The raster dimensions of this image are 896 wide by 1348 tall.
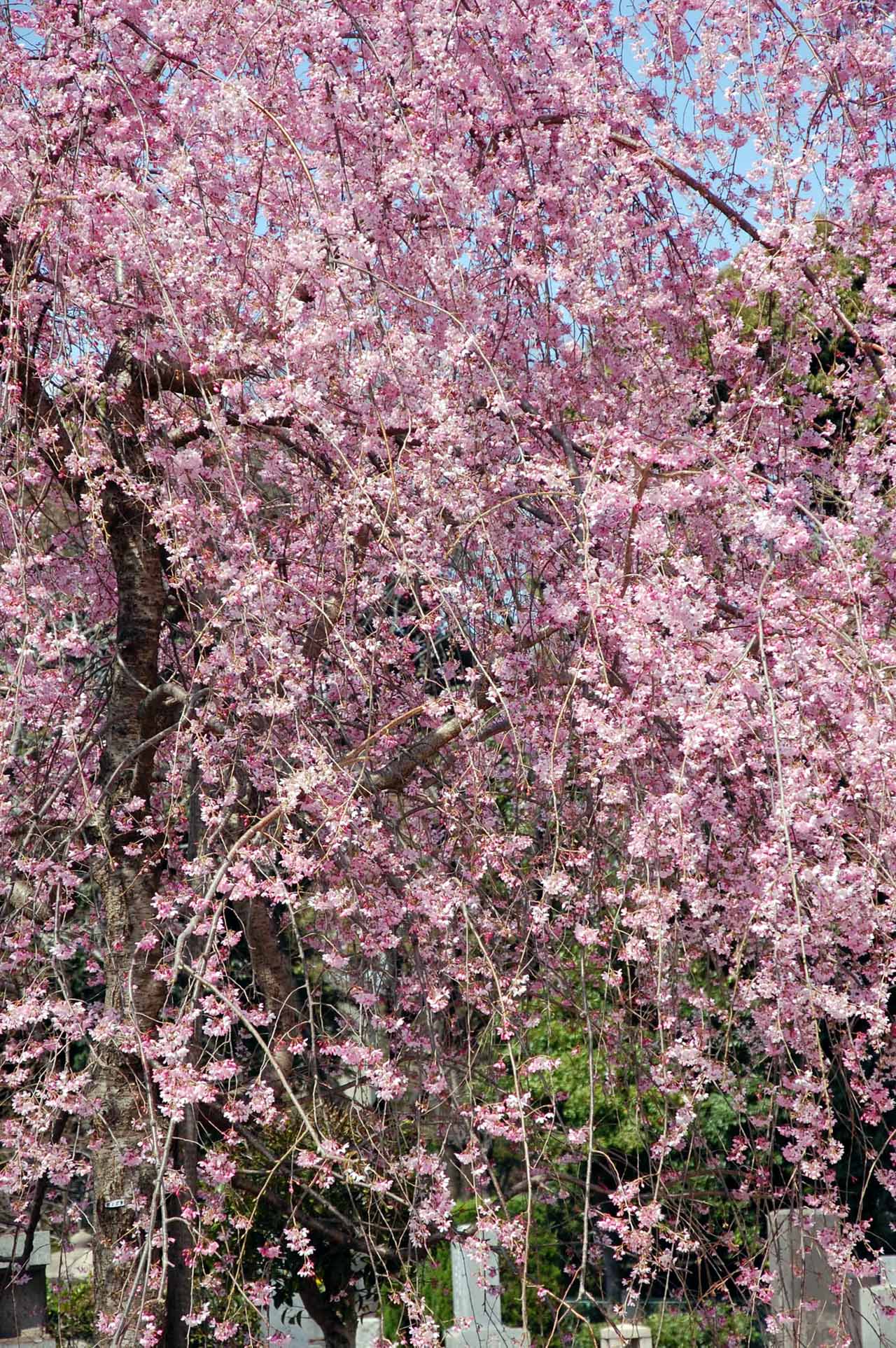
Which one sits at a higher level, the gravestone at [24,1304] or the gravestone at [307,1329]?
the gravestone at [24,1304]

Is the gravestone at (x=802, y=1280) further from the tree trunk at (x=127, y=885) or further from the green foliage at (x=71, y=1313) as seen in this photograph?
the green foliage at (x=71, y=1313)

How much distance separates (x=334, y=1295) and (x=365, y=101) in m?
4.23

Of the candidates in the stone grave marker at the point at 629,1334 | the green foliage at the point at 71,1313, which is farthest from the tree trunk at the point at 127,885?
the stone grave marker at the point at 629,1334

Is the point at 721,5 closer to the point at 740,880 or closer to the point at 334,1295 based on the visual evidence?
the point at 740,880

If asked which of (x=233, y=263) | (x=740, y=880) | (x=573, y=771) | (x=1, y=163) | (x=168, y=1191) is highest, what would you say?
(x=1, y=163)

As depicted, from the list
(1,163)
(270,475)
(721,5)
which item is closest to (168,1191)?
(270,475)

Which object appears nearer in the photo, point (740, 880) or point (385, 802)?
point (740, 880)

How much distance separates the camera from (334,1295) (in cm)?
499

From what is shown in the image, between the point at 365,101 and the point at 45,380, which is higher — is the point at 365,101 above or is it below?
above

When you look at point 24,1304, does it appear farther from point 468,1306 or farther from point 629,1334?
point 629,1334

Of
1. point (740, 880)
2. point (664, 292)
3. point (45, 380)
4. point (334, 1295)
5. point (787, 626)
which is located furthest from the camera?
point (334, 1295)

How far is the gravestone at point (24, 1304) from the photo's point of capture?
4219 millimetres

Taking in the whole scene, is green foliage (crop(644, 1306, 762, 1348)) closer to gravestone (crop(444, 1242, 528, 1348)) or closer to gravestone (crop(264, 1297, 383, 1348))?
gravestone (crop(444, 1242, 528, 1348))

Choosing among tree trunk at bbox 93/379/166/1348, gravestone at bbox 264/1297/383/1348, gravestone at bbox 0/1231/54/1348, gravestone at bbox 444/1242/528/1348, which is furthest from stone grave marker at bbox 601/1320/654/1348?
tree trunk at bbox 93/379/166/1348
